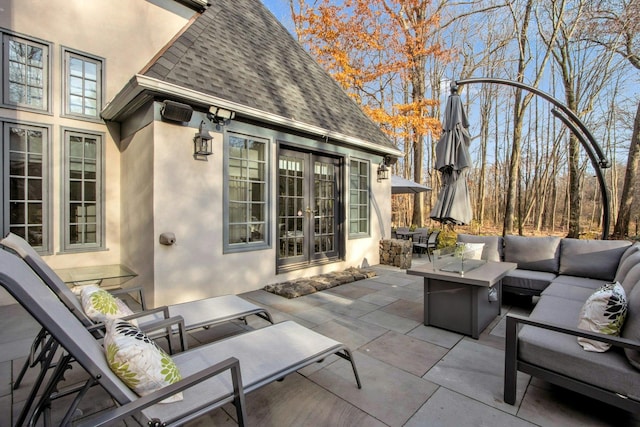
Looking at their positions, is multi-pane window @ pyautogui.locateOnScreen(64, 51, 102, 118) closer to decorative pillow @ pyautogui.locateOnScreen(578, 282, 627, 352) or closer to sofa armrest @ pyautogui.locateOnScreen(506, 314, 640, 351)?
sofa armrest @ pyautogui.locateOnScreen(506, 314, 640, 351)

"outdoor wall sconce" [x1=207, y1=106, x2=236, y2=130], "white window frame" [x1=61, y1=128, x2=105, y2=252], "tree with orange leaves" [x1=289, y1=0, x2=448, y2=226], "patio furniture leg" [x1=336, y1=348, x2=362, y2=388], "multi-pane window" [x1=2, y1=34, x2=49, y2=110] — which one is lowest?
"patio furniture leg" [x1=336, y1=348, x2=362, y2=388]

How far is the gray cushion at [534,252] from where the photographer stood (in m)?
4.48

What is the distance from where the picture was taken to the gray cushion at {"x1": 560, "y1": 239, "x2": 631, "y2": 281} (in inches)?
158

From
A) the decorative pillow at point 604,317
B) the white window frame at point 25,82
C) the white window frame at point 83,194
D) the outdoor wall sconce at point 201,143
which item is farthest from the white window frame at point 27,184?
the decorative pillow at point 604,317

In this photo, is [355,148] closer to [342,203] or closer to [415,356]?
[342,203]

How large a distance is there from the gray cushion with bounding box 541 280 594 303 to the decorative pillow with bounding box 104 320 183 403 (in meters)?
3.95

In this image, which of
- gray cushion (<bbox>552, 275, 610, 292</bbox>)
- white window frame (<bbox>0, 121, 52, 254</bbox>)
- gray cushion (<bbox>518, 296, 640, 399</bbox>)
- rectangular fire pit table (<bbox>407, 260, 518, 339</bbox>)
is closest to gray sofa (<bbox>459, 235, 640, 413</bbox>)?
gray cushion (<bbox>518, 296, 640, 399</bbox>)

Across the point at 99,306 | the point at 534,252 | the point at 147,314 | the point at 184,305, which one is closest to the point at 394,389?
the point at 147,314

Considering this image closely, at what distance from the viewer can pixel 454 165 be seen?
14.0 feet

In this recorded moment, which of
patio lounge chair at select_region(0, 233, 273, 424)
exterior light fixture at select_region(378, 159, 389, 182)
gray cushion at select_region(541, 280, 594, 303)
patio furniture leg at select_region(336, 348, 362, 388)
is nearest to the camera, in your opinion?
patio lounge chair at select_region(0, 233, 273, 424)

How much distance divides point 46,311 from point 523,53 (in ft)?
46.0

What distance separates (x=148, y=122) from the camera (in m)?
4.23

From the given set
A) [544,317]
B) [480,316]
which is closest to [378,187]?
[480,316]

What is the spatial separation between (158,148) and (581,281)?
592cm
